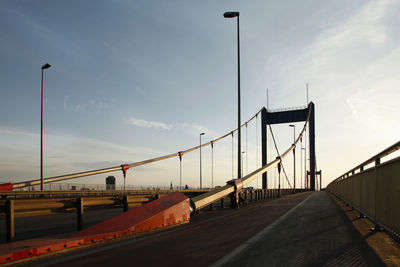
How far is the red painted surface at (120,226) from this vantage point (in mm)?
5368

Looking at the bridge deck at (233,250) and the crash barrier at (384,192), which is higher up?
the crash barrier at (384,192)

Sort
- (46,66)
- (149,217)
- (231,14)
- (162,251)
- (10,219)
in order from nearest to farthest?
(162,251) → (10,219) → (149,217) → (231,14) → (46,66)

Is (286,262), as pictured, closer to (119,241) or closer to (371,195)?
(119,241)

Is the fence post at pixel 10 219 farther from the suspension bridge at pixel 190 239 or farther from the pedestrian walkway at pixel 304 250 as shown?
the pedestrian walkway at pixel 304 250

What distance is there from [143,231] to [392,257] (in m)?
5.30

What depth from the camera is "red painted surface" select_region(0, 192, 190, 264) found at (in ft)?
17.6

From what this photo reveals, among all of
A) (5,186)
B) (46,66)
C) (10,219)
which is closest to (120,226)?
(10,219)

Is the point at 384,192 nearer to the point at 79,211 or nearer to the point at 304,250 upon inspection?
the point at 304,250

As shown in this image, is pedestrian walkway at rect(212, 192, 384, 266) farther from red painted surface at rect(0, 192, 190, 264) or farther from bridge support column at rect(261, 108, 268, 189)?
bridge support column at rect(261, 108, 268, 189)

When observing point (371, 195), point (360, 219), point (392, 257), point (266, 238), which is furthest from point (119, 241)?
point (360, 219)

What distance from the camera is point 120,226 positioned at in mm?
7625

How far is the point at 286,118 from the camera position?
67625mm

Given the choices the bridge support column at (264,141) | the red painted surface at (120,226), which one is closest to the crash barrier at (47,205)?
the red painted surface at (120,226)

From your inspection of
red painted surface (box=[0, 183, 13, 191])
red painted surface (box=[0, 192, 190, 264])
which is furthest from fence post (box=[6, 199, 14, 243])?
red painted surface (box=[0, 183, 13, 191])
